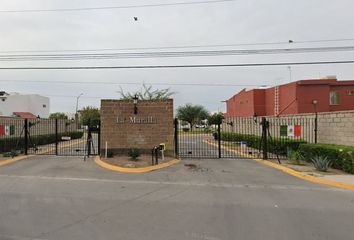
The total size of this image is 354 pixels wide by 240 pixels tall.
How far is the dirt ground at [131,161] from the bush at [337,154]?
261 inches

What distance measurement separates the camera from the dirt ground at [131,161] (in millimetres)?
15884

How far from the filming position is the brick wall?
59.5 feet

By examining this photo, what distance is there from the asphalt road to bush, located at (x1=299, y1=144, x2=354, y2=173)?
2453mm

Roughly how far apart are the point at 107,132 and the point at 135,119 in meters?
1.54

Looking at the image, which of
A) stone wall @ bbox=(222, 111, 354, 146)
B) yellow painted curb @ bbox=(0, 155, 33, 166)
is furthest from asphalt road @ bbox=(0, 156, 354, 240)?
stone wall @ bbox=(222, 111, 354, 146)

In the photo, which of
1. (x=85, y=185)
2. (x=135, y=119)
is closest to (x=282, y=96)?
(x=135, y=119)

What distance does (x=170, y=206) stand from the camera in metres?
8.88

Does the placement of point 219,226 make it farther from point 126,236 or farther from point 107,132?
point 107,132

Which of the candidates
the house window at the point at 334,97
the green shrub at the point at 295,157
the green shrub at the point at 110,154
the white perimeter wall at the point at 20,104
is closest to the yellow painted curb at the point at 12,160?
the green shrub at the point at 110,154

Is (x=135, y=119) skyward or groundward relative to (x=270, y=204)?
skyward

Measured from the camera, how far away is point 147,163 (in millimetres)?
16312

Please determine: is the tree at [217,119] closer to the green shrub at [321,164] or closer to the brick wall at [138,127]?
the brick wall at [138,127]

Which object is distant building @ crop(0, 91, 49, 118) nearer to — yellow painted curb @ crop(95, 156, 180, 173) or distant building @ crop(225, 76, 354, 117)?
distant building @ crop(225, 76, 354, 117)

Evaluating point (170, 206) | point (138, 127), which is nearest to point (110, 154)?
point (138, 127)
